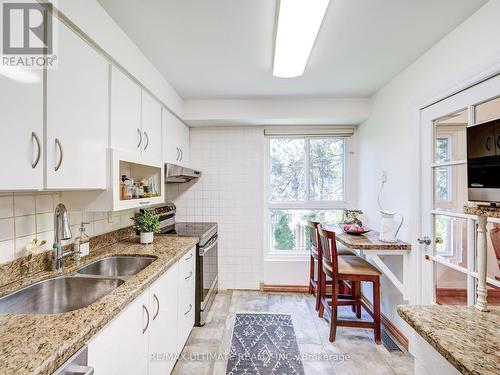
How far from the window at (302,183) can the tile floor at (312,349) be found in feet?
3.10

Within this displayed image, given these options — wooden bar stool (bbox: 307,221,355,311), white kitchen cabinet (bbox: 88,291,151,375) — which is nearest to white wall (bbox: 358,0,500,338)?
wooden bar stool (bbox: 307,221,355,311)

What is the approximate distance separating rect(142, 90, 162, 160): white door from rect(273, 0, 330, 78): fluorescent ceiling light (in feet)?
3.51

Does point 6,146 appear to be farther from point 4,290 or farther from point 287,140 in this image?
point 287,140

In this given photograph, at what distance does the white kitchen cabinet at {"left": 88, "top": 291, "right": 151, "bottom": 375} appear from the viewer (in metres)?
0.97

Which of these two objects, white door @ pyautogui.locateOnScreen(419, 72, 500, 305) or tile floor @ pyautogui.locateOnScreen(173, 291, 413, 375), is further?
tile floor @ pyautogui.locateOnScreen(173, 291, 413, 375)

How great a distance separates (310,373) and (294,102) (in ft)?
8.46

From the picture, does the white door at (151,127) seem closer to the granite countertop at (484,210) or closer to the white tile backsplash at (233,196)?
the white tile backsplash at (233,196)

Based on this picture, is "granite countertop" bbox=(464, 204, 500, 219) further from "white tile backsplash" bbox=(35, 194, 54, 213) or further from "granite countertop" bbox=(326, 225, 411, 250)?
"white tile backsplash" bbox=(35, 194, 54, 213)

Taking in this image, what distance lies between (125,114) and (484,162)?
6.36 ft

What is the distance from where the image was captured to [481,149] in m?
0.98

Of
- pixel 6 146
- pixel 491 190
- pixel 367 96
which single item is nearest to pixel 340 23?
pixel 491 190

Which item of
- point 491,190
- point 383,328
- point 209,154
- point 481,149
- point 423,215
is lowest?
point 383,328

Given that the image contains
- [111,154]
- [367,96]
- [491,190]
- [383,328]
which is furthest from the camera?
[367,96]

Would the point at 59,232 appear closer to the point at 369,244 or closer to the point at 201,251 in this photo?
the point at 201,251
